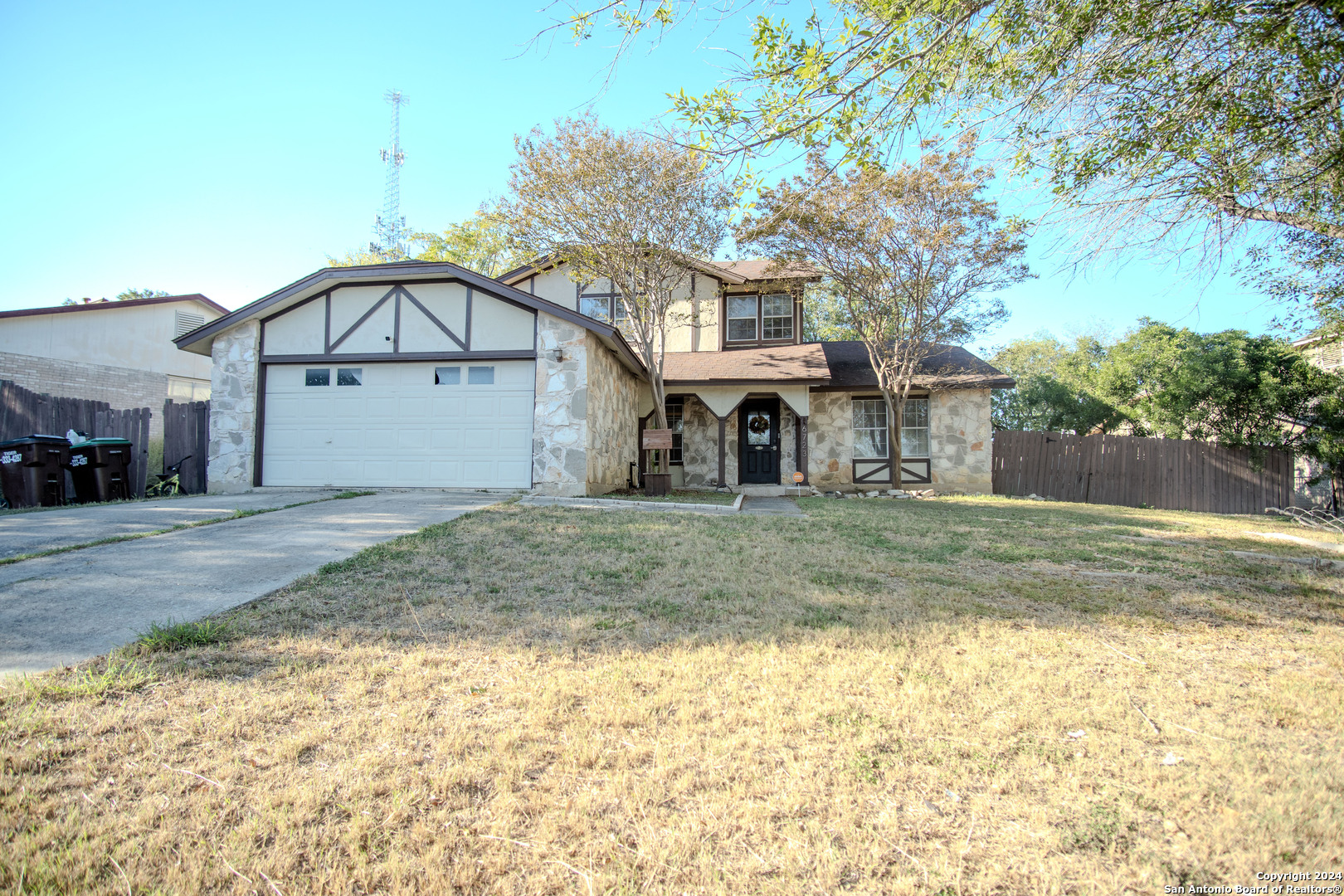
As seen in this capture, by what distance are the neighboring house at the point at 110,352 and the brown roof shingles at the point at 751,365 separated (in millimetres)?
11889

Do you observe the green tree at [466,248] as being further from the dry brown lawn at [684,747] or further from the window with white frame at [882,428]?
the dry brown lawn at [684,747]

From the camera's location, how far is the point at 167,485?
35.6ft

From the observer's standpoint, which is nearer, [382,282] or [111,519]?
[111,519]

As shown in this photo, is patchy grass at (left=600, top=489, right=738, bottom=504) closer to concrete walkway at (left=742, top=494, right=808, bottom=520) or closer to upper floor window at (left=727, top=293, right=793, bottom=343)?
concrete walkway at (left=742, top=494, right=808, bottom=520)

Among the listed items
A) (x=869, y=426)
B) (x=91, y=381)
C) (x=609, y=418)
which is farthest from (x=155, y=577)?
(x=91, y=381)

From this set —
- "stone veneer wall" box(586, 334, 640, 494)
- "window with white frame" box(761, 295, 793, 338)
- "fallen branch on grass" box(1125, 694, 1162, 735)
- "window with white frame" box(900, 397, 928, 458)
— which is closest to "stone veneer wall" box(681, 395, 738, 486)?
"stone veneer wall" box(586, 334, 640, 494)

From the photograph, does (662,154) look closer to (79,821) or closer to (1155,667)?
(1155,667)

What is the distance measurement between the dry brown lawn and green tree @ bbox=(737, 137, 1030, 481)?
382 inches

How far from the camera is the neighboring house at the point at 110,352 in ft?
51.5

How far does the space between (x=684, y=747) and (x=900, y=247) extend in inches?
510

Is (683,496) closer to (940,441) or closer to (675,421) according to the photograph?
(675,421)

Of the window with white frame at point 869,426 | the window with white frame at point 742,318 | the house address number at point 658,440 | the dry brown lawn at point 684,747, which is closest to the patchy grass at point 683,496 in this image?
the house address number at point 658,440

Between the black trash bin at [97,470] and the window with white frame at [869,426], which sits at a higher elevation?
the window with white frame at [869,426]

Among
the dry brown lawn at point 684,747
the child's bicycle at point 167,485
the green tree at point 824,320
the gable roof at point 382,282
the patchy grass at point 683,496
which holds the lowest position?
the dry brown lawn at point 684,747
